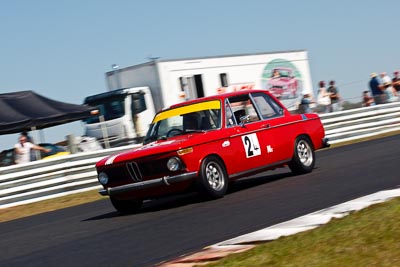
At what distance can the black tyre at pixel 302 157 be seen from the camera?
1221 centimetres

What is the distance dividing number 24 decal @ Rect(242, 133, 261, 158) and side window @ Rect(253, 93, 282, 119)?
0.63 metres

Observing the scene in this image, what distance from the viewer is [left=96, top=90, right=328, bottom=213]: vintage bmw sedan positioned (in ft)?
33.2

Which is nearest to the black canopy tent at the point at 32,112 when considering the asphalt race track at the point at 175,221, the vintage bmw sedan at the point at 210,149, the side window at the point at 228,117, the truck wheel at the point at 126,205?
the asphalt race track at the point at 175,221

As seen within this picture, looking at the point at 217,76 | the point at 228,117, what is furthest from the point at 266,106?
the point at 217,76

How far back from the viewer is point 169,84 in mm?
25078

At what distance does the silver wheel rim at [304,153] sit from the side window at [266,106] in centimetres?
62

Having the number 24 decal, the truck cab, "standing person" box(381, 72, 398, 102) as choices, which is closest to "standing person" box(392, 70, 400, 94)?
"standing person" box(381, 72, 398, 102)

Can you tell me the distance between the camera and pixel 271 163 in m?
11.6

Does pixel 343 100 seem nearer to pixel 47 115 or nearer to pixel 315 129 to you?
pixel 47 115

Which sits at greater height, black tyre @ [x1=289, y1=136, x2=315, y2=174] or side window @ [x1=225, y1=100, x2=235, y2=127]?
side window @ [x1=225, y1=100, x2=235, y2=127]

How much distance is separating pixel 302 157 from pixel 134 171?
3.25 metres

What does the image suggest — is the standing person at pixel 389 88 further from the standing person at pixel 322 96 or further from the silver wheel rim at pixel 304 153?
the silver wheel rim at pixel 304 153

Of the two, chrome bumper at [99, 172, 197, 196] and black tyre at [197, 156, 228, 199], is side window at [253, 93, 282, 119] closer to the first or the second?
black tyre at [197, 156, 228, 199]

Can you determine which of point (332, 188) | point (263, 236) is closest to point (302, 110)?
point (332, 188)
